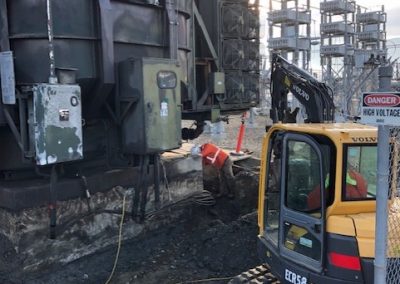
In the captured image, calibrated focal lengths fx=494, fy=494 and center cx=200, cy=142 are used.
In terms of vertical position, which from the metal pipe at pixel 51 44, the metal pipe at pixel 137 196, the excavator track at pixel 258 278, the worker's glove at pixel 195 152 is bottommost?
the excavator track at pixel 258 278

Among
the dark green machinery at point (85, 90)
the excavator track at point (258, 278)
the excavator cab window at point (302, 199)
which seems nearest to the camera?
the excavator cab window at point (302, 199)

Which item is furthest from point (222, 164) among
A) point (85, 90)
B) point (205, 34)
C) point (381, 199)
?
point (381, 199)

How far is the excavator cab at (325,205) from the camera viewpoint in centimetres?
375

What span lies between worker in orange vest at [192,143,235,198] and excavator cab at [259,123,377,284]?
5.32m

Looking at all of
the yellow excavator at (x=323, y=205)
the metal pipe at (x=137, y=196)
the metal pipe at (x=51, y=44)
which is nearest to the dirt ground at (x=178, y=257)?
the metal pipe at (x=137, y=196)

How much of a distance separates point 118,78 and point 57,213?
6.42 feet

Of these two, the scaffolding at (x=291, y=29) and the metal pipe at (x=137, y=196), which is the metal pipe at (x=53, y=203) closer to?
the metal pipe at (x=137, y=196)

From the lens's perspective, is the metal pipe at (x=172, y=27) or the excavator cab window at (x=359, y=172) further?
the metal pipe at (x=172, y=27)

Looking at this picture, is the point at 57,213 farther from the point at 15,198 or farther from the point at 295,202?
the point at 295,202

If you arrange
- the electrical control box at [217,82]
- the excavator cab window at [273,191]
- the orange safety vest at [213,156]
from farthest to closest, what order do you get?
the orange safety vest at [213,156], the electrical control box at [217,82], the excavator cab window at [273,191]

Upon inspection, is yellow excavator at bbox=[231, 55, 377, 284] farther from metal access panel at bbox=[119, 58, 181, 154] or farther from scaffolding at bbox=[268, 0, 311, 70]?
scaffolding at bbox=[268, 0, 311, 70]

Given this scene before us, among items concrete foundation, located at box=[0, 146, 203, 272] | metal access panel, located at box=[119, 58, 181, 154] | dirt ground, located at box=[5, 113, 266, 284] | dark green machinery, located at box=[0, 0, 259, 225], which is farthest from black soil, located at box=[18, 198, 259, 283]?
metal access panel, located at box=[119, 58, 181, 154]

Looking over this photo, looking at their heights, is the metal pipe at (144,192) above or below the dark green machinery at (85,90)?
below

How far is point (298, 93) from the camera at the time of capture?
17.1 ft
